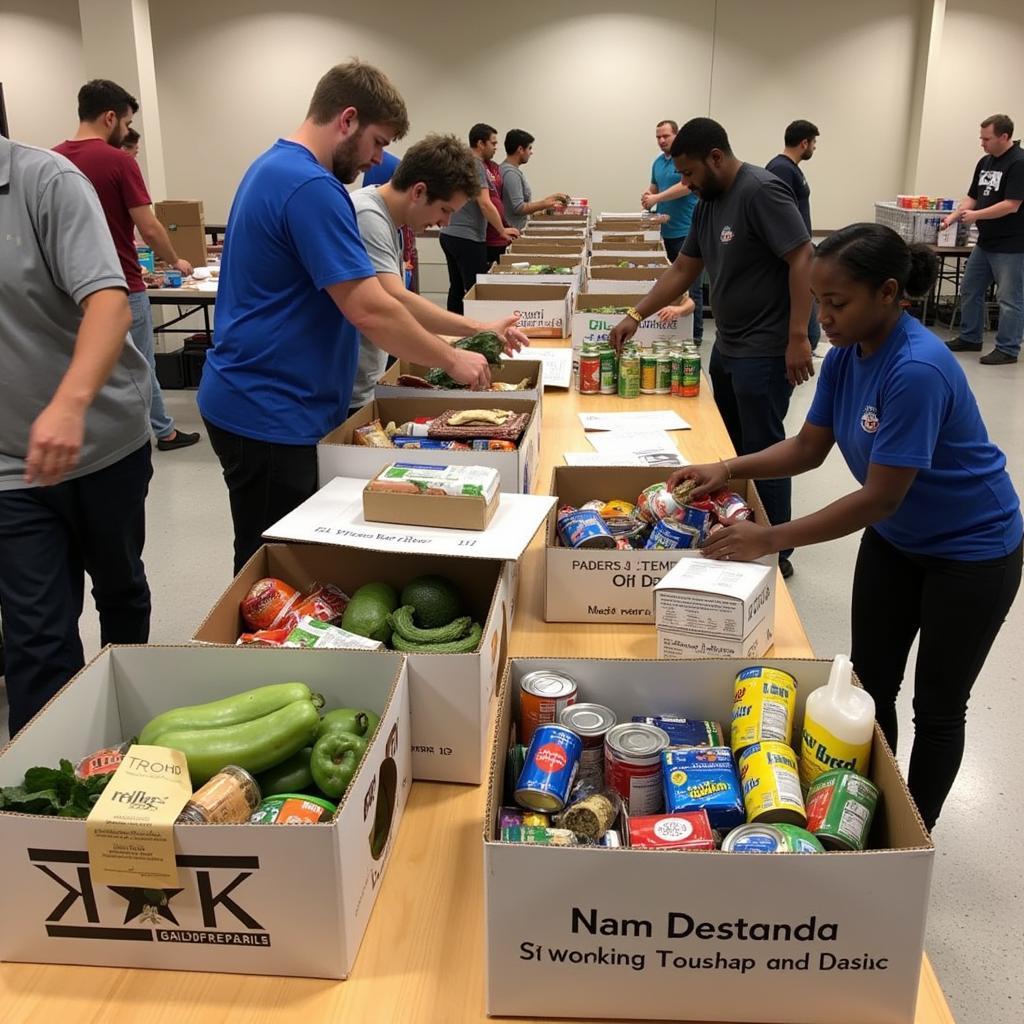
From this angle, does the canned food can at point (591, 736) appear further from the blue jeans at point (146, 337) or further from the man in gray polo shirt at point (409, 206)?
the blue jeans at point (146, 337)

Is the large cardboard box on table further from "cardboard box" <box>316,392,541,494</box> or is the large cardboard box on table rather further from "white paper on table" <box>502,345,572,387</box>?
"white paper on table" <box>502,345,572,387</box>

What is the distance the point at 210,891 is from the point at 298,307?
1.36 metres

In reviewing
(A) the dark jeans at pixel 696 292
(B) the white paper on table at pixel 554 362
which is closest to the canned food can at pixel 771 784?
(B) the white paper on table at pixel 554 362

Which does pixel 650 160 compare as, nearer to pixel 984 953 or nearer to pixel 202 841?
pixel 984 953

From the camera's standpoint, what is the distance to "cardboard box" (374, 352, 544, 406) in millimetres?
2381

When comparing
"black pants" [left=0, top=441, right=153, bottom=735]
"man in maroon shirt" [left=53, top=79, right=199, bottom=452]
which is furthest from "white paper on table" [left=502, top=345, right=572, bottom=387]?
"man in maroon shirt" [left=53, top=79, right=199, bottom=452]

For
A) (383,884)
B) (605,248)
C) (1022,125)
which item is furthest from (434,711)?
(1022,125)

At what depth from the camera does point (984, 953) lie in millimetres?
2006

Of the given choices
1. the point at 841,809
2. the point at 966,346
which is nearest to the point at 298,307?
the point at 841,809

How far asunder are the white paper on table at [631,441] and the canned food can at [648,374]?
0.53 m

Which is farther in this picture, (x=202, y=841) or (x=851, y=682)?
(x=851, y=682)

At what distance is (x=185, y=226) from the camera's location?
6883 mm

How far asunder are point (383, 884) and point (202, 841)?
0.93 ft

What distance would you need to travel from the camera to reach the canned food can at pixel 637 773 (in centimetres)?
108
